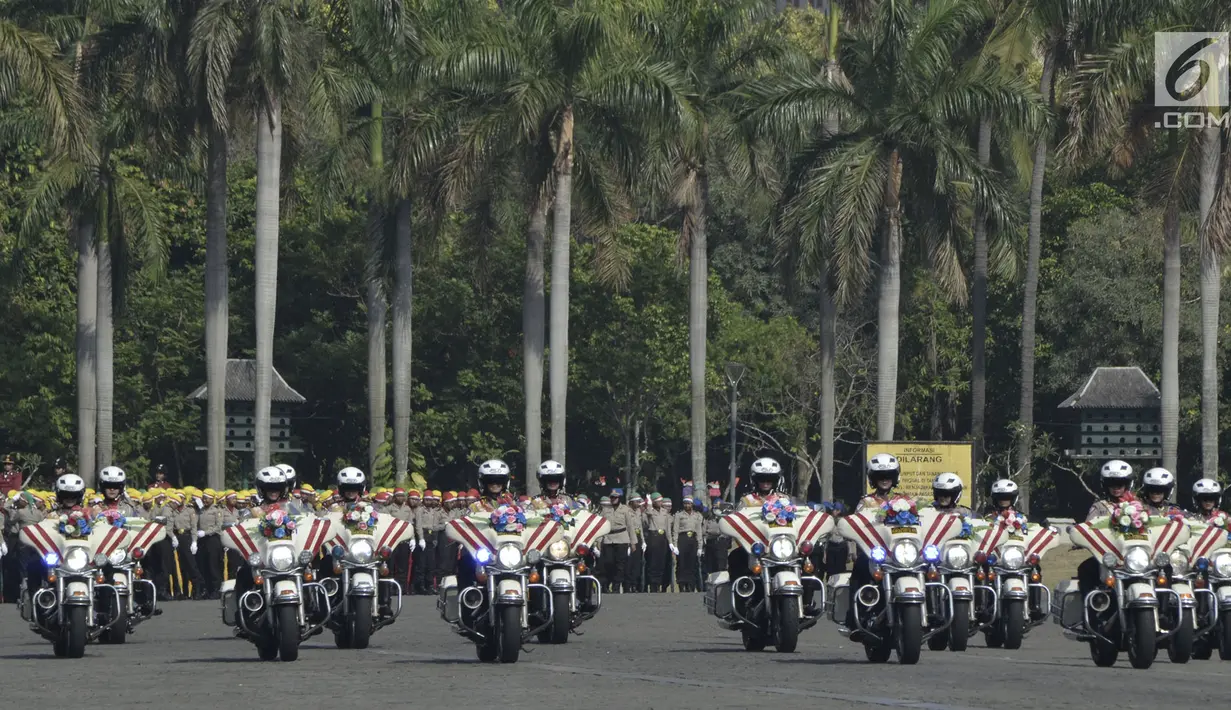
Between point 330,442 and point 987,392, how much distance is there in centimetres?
1809

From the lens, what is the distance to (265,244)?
139 ft

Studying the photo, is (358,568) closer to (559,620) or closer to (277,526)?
(277,526)

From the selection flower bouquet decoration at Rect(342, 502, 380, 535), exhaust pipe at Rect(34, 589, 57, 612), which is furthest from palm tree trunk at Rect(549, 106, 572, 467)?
exhaust pipe at Rect(34, 589, 57, 612)

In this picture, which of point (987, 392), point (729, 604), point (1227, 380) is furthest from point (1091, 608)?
point (987, 392)

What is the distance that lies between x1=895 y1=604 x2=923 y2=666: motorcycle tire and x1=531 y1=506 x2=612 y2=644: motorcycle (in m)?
2.89

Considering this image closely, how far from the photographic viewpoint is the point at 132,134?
44.1m

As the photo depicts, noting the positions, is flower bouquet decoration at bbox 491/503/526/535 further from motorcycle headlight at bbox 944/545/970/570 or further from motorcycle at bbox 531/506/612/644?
motorcycle headlight at bbox 944/545/970/570

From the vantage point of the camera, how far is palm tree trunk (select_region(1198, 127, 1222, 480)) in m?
40.9

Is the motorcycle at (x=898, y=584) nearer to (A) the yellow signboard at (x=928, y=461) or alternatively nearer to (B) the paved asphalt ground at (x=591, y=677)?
(B) the paved asphalt ground at (x=591, y=677)

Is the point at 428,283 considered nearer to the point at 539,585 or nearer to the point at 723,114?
the point at 723,114

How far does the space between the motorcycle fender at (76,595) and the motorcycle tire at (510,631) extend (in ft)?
12.4

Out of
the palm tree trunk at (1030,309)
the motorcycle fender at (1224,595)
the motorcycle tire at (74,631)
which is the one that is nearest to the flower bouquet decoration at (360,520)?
the motorcycle tire at (74,631)

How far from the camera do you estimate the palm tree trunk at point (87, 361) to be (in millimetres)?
47719

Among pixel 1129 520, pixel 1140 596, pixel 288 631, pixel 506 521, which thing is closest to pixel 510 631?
pixel 506 521
